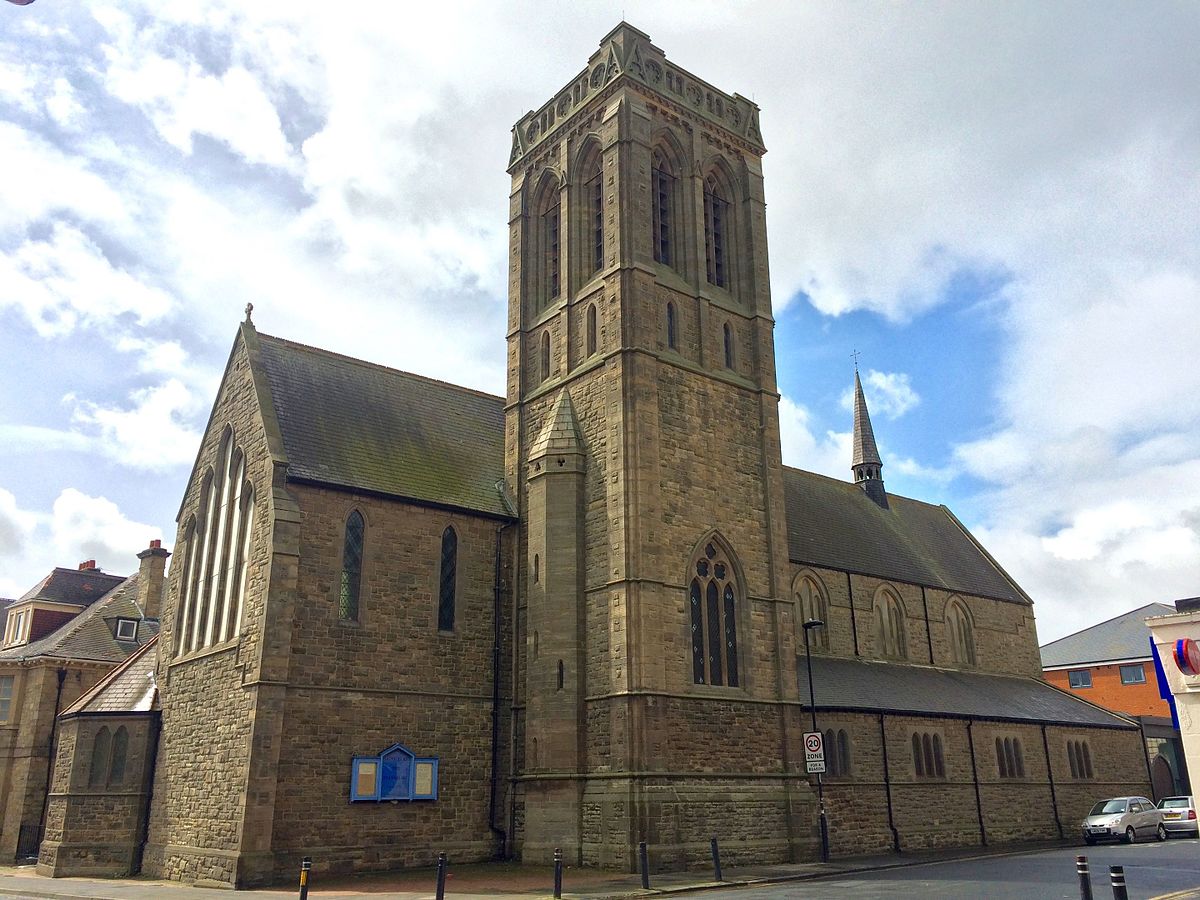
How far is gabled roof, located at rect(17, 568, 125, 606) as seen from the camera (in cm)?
4366

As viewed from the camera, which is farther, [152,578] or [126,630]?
[152,578]

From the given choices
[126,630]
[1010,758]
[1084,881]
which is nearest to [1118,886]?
[1084,881]

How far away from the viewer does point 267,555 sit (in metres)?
24.7

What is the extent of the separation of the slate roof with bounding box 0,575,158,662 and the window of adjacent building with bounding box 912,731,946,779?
29.9 meters

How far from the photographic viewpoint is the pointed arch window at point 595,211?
31.3 m

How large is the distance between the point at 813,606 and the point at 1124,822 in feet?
38.8

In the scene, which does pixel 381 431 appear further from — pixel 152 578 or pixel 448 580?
pixel 152 578

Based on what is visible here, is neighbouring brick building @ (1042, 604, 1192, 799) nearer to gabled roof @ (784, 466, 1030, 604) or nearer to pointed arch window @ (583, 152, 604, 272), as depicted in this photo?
gabled roof @ (784, 466, 1030, 604)

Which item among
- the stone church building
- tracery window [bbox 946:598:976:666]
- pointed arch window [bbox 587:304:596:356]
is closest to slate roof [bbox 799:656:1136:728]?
the stone church building

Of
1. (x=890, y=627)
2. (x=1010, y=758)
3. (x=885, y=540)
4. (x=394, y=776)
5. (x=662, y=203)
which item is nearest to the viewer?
(x=394, y=776)

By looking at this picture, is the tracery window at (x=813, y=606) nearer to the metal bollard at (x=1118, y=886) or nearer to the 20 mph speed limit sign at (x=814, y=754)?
the 20 mph speed limit sign at (x=814, y=754)

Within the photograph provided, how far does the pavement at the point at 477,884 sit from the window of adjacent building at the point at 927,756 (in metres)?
6.06

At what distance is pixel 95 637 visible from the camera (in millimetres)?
39562

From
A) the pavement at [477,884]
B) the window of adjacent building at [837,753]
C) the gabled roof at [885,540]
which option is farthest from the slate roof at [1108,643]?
the pavement at [477,884]
